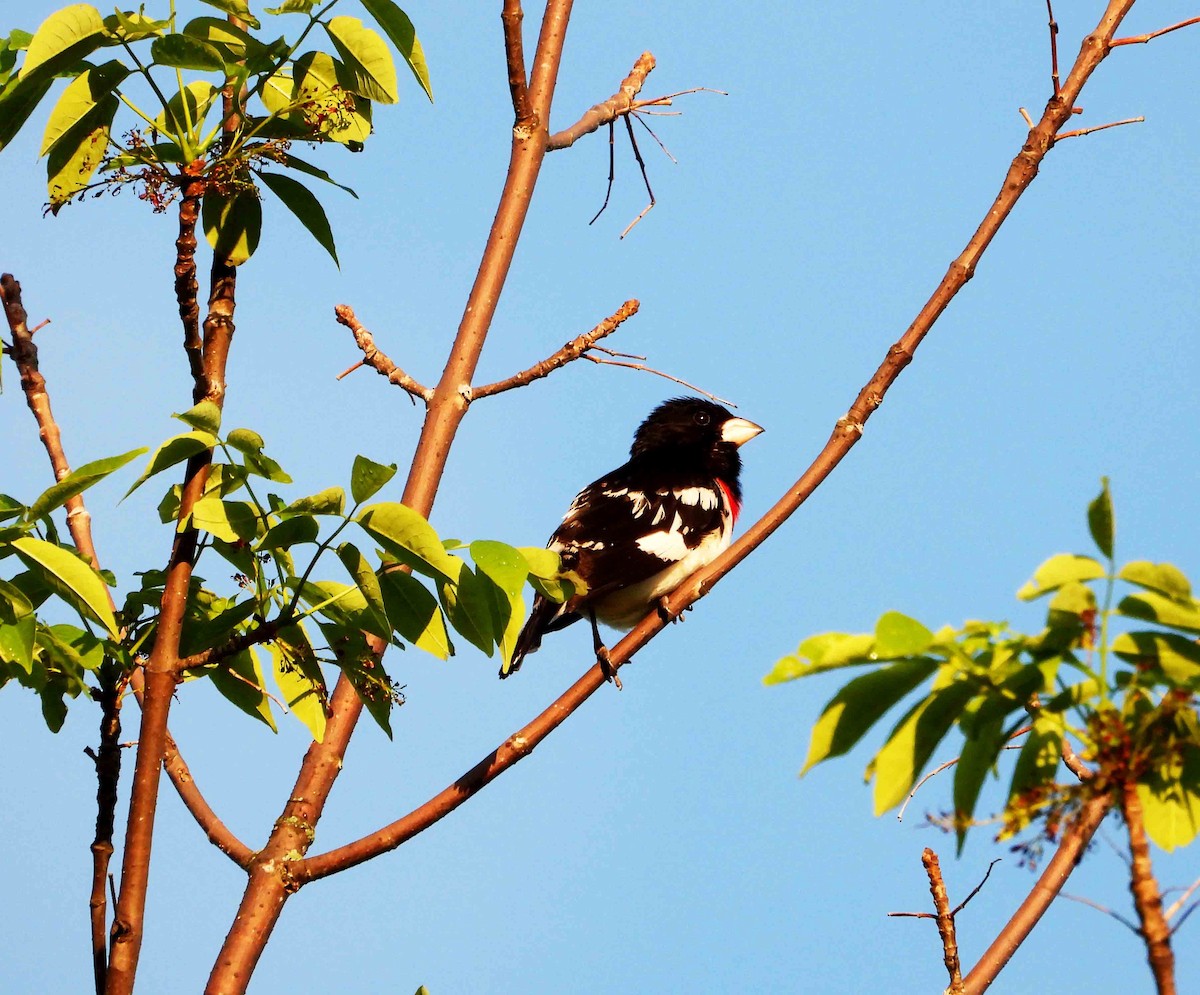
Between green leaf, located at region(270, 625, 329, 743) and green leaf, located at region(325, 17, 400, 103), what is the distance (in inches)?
49.2

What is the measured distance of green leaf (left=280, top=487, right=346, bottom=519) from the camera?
8.18 feet

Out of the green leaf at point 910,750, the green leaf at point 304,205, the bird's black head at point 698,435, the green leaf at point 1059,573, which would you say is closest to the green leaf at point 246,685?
the green leaf at point 304,205

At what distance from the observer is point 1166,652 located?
1512mm

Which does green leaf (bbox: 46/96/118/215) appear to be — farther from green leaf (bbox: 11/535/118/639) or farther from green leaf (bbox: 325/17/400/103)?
green leaf (bbox: 11/535/118/639)

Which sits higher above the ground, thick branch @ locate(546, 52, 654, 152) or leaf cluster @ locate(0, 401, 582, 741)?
thick branch @ locate(546, 52, 654, 152)

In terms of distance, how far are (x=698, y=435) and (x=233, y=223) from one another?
4.09m

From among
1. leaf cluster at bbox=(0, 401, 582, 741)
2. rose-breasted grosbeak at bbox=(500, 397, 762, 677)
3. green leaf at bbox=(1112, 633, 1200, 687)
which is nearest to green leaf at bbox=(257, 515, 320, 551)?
leaf cluster at bbox=(0, 401, 582, 741)

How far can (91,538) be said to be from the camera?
357 cm

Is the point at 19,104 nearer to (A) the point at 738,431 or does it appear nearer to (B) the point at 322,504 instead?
(B) the point at 322,504

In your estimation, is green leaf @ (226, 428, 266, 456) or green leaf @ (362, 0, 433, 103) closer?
green leaf @ (226, 428, 266, 456)

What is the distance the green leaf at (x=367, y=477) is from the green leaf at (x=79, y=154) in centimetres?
114

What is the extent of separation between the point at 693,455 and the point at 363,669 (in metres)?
4.24

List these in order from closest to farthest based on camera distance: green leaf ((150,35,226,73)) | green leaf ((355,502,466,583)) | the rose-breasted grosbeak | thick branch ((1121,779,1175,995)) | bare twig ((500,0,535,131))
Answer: thick branch ((1121,779,1175,995)), green leaf ((355,502,466,583)), green leaf ((150,35,226,73)), bare twig ((500,0,535,131)), the rose-breasted grosbeak

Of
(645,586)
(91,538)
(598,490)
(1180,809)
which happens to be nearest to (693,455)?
(598,490)
